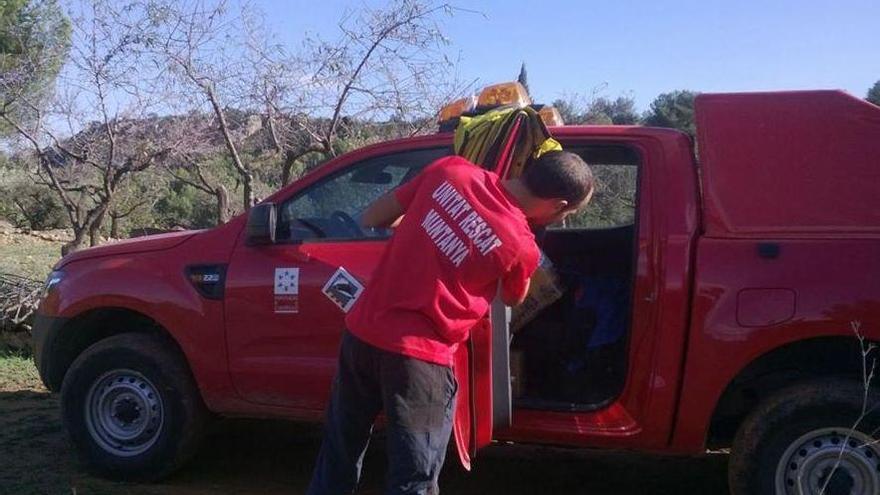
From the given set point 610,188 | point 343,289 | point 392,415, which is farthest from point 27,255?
point 392,415

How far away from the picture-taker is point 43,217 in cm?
2170

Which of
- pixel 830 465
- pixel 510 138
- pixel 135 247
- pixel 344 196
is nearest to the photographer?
pixel 830 465

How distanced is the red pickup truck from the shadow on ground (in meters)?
0.29

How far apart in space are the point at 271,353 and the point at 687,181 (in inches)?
84.6

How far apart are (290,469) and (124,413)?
1007 millimetres

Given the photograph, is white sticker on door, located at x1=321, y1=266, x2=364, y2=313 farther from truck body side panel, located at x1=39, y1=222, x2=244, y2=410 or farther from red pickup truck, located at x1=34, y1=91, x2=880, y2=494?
truck body side panel, located at x1=39, y1=222, x2=244, y2=410

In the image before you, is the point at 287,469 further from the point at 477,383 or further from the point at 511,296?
the point at 511,296

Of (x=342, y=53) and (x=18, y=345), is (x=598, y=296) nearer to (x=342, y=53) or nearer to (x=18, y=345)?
(x=342, y=53)

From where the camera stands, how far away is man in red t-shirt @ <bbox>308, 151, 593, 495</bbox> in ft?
10.2

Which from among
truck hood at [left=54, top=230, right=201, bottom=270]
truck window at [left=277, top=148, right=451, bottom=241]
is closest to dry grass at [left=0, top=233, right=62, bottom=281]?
truck hood at [left=54, top=230, right=201, bottom=270]

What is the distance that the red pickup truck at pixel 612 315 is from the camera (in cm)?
417

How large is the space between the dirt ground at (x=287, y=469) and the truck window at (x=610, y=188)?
1390mm

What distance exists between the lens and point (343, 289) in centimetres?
477

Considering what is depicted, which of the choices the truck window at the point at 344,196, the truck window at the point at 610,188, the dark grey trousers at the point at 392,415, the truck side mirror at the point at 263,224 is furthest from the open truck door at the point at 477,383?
the truck side mirror at the point at 263,224
